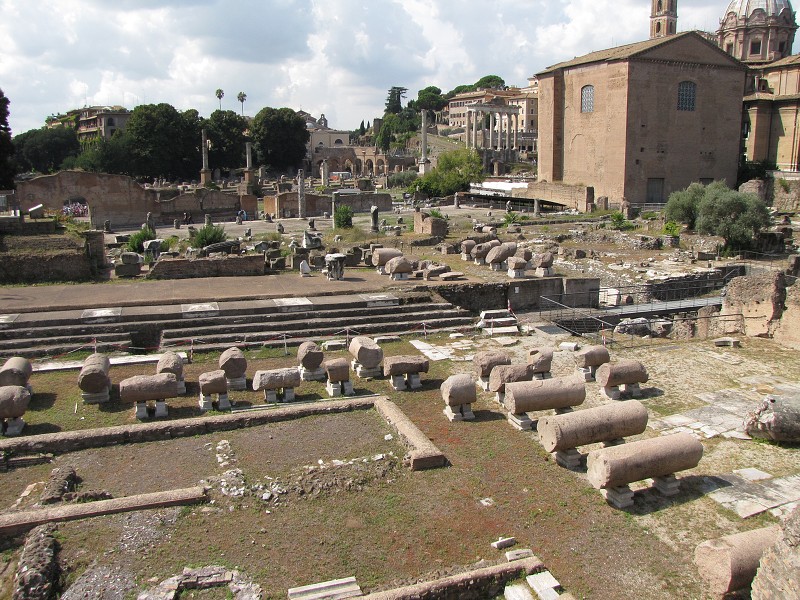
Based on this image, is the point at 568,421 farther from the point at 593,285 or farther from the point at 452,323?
the point at 593,285

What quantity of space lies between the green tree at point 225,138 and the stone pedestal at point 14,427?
5417 cm

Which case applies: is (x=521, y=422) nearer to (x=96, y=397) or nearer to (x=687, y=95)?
(x=96, y=397)

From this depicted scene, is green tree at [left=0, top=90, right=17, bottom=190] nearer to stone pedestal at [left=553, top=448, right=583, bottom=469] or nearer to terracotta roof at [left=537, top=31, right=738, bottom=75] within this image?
terracotta roof at [left=537, top=31, right=738, bottom=75]

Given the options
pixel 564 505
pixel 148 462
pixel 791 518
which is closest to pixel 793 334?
pixel 564 505

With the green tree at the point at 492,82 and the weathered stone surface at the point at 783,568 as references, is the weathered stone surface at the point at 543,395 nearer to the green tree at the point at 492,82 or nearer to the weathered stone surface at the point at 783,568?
the weathered stone surface at the point at 783,568

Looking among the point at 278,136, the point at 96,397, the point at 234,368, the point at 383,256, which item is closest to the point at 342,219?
the point at 383,256

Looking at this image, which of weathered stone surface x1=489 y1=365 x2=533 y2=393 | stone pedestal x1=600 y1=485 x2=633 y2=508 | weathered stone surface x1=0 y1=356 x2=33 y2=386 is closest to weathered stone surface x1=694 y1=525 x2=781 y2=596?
stone pedestal x1=600 y1=485 x2=633 y2=508

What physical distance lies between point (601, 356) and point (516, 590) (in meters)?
6.87

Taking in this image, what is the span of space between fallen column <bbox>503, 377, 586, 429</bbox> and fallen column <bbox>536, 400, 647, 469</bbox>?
89cm

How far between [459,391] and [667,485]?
3376 mm

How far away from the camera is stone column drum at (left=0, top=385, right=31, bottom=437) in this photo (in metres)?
9.68

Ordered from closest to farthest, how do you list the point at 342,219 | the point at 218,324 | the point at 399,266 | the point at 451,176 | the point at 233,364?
the point at 233,364 < the point at 218,324 < the point at 399,266 < the point at 342,219 < the point at 451,176

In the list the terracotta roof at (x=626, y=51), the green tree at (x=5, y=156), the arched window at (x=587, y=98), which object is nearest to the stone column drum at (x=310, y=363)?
the green tree at (x=5, y=156)

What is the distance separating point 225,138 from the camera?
61.9 m
